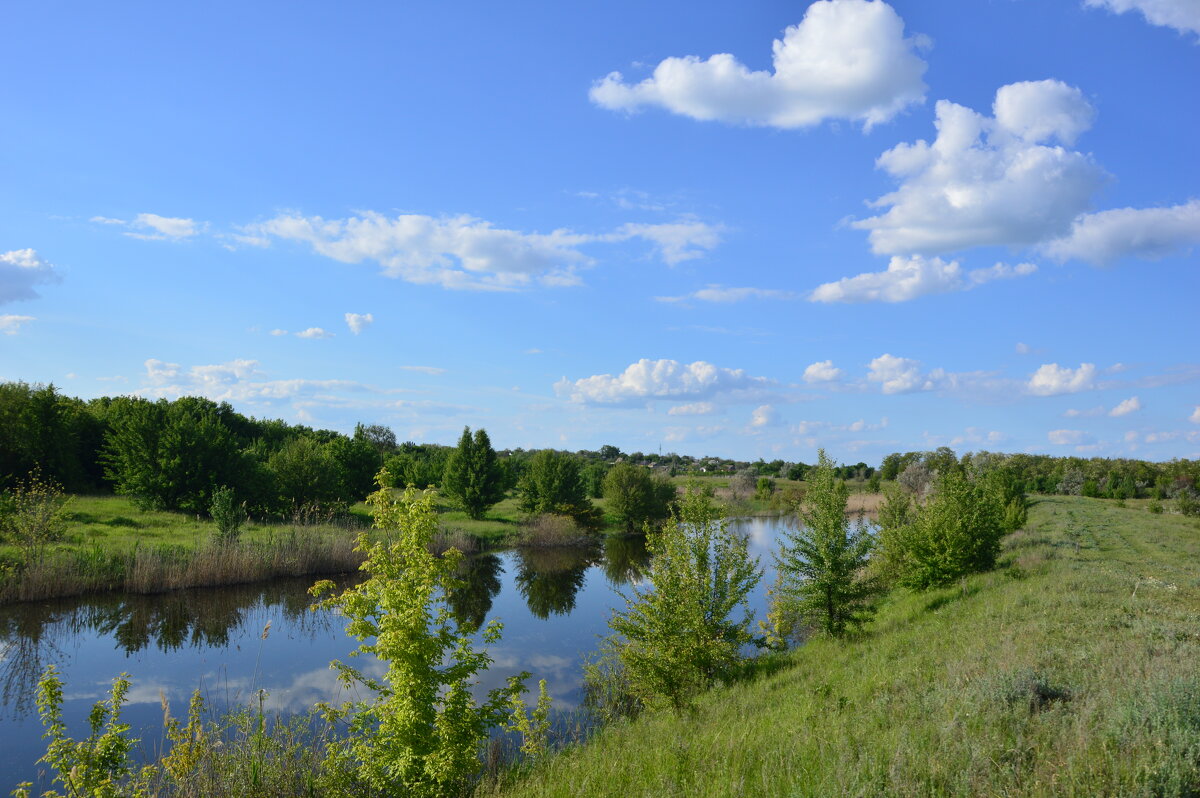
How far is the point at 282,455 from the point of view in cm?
4244

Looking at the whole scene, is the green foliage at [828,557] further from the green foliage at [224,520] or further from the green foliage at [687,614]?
the green foliage at [224,520]

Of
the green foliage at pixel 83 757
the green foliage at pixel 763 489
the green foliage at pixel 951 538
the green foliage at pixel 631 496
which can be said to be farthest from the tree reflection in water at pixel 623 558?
the green foliage at pixel 763 489

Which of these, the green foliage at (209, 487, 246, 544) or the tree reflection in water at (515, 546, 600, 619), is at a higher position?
the green foliage at (209, 487, 246, 544)

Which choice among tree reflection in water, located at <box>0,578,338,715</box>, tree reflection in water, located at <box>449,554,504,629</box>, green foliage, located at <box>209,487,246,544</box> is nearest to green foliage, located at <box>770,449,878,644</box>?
tree reflection in water, located at <box>449,554,504,629</box>

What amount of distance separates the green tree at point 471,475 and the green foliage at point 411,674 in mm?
40784

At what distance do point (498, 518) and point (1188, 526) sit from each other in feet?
146

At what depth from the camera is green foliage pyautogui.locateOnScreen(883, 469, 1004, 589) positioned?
20.5 meters

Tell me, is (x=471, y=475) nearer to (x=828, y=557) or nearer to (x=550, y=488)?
(x=550, y=488)

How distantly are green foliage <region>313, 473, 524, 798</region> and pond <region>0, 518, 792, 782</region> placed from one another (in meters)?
2.61

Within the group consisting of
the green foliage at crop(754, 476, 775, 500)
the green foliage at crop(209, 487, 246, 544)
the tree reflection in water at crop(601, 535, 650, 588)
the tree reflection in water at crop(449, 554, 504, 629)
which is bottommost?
the tree reflection in water at crop(601, 535, 650, 588)

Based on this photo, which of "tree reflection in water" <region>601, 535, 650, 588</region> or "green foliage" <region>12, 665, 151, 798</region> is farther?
"tree reflection in water" <region>601, 535, 650, 588</region>

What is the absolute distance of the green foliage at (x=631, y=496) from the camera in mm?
56750

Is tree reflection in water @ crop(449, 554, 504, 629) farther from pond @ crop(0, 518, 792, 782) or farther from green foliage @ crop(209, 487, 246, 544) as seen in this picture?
green foliage @ crop(209, 487, 246, 544)

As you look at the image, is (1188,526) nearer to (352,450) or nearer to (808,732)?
(808,732)
